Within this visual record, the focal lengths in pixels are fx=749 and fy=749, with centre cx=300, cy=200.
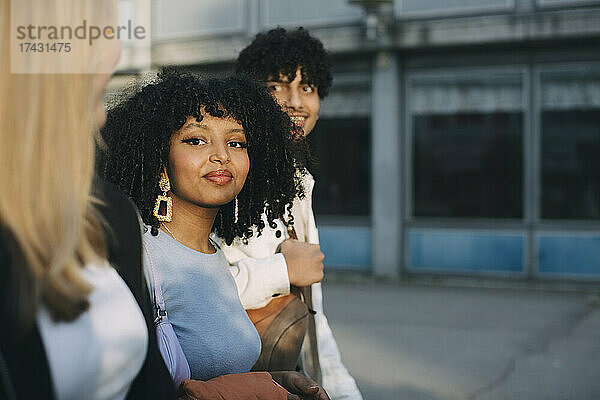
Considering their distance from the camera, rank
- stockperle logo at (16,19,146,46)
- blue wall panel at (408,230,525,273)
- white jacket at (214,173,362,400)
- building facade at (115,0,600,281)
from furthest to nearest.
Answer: blue wall panel at (408,230,525,273) → building facade at (115,0,600,281) → white jacket at (214,173,362,400) → stockperle logo at (16,19,146,46)

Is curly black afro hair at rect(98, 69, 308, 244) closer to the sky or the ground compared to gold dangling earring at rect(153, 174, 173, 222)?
closer to the sky

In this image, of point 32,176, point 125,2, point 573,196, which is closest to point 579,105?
point 573,196

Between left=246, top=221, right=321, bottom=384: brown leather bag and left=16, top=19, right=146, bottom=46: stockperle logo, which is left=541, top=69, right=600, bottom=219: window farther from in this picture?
left=16, top=19, right=146, bottom=46: stockperle logo

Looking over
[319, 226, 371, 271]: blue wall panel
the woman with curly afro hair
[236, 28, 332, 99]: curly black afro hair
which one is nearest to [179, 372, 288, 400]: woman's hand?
the woman with curly afro hair

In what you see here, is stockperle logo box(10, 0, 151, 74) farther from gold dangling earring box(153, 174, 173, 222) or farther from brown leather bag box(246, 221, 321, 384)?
brown leather bag box(246, 221, 321, 384)

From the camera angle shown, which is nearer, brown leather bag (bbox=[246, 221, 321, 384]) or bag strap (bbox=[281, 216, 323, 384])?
brown leather bag (bbox=[246, 221, 321, 384])

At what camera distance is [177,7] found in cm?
1149

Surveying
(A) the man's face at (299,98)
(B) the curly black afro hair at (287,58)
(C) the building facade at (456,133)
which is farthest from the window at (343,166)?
(A) the man's face at (299,98)

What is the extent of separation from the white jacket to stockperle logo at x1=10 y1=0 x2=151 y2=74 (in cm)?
101

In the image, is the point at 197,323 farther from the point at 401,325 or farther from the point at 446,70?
the point at 446,70

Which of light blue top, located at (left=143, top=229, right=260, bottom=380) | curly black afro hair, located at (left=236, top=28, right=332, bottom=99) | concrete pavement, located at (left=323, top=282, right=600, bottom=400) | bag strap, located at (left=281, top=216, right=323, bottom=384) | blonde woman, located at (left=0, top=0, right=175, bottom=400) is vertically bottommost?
concrete pavement, located at (left=323, top=282, right=600, bottom=400)

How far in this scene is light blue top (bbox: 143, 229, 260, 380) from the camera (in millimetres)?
1820

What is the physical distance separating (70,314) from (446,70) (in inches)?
379

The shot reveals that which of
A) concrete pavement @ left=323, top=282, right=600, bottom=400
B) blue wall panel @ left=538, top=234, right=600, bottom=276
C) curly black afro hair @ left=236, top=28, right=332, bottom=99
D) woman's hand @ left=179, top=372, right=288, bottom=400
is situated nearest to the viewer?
woman's hand @ left=179, top=372, right=288, bottom=400
